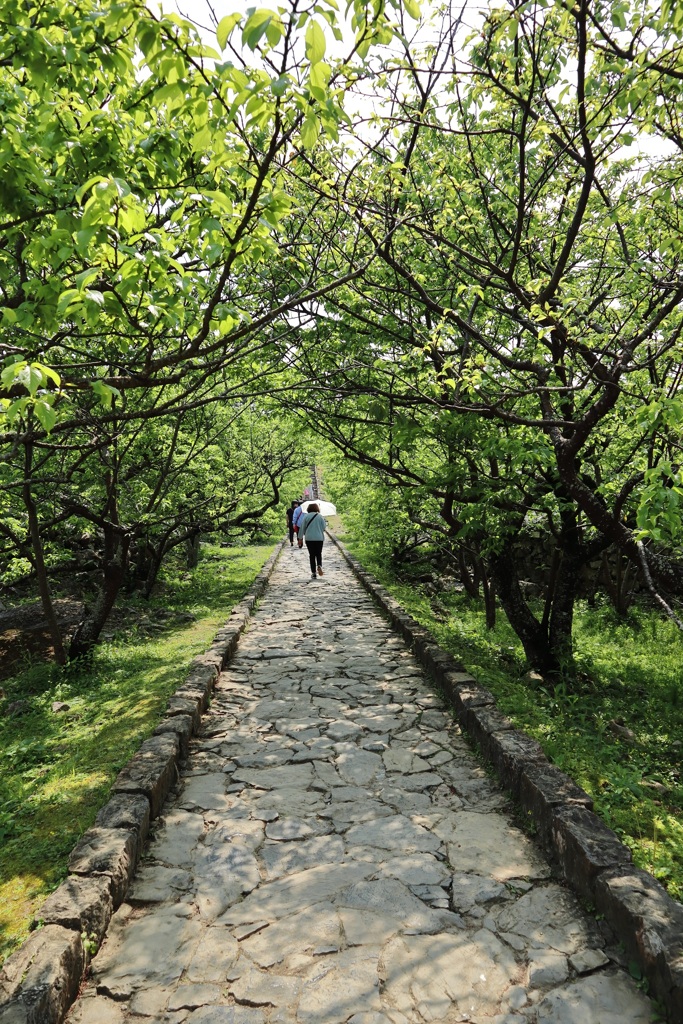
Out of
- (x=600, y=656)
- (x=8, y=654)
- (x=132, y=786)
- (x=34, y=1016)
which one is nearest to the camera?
(x=34, y=1016)

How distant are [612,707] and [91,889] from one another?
659 centimetres

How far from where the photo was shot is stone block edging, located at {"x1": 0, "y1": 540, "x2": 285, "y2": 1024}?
282cm

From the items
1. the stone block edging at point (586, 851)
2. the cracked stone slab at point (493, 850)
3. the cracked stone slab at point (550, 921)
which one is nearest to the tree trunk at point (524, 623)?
the stone block edging at point (586, 851)

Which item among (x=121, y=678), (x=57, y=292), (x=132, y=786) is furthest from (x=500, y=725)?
(x=121, y=678)

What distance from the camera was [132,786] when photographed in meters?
4.63

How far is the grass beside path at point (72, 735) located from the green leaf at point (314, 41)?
15.0 feet

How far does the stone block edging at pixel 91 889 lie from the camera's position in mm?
2820

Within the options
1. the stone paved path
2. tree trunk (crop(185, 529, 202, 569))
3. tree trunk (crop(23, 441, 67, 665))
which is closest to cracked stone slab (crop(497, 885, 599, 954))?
the stone paved path

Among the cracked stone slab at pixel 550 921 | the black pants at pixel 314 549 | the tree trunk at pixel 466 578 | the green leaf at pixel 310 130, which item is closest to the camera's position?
the green leaf at pixel 310 130

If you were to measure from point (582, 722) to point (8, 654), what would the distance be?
8.56 m

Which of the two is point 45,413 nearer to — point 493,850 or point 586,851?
point 586,851

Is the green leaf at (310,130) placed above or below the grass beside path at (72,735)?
above

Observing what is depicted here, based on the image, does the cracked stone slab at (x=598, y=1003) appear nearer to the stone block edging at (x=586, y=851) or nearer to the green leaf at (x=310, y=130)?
the stone block edging at (x=586, y=851)

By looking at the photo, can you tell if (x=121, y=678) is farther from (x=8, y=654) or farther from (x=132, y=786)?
(x=132, y=786)
